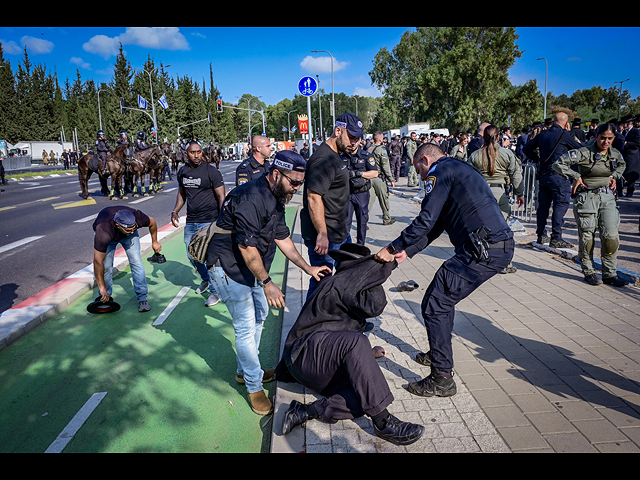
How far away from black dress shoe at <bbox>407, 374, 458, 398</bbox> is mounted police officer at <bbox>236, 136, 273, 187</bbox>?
16.7 feet

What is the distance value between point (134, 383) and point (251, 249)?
189 centimetres

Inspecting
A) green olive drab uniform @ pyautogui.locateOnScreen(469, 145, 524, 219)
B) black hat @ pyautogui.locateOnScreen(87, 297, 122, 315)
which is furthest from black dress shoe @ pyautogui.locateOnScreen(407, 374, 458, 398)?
black hat @ pyautogui.locateOnScreen(87, 297, 122, 315)

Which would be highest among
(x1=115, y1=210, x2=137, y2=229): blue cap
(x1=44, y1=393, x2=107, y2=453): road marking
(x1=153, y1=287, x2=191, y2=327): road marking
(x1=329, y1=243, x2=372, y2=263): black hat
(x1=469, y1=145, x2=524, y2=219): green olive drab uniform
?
(x1=469, y1=145, x2=524, y2=219): green olive drab uniform

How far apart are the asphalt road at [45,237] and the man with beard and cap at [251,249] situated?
14.4ft

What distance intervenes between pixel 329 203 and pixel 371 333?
1464mm

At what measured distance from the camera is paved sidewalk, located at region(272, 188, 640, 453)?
282 cm

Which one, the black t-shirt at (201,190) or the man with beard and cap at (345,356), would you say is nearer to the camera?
the man with beard and cap at (345,356)

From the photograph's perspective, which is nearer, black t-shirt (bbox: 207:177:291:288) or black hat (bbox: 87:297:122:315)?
black t-shirt (bbox: 207:177:291:288)

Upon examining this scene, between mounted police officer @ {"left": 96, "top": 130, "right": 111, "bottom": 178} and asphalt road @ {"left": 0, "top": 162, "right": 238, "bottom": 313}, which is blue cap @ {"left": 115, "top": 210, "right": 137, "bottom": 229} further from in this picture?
mounted police officer @ {"left": 96, "top": 130, "right": 111, "bottom": 178}

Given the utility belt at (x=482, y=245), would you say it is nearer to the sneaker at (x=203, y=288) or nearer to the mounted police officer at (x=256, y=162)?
the sneaker at (x=203, y=288)

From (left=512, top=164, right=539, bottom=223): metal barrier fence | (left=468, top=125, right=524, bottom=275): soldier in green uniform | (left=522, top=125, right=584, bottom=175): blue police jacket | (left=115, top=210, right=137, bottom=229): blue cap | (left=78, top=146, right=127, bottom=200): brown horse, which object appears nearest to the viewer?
(left=115, top=210, right=137, bottom=229): blue cap

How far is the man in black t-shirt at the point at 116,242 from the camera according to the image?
508cm

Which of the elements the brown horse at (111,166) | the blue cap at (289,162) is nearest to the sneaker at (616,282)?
the blue cap at (289,162)
